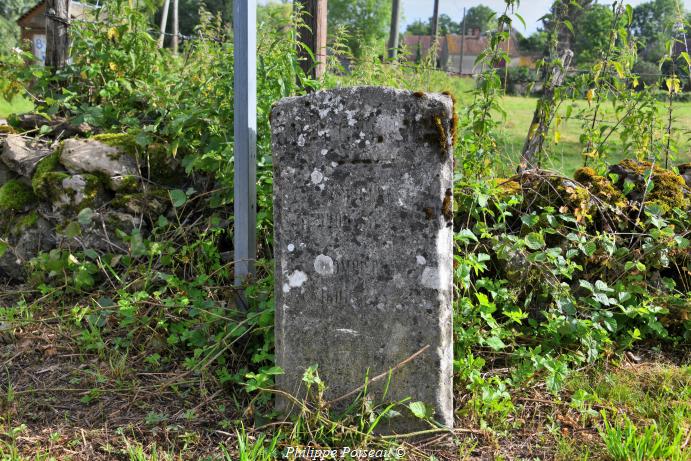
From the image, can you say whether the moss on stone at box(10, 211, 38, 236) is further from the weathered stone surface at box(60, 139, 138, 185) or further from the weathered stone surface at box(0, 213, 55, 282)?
A: the weathered stone surface at box(60, 139, 138, 185)

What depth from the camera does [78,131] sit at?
5.06 m

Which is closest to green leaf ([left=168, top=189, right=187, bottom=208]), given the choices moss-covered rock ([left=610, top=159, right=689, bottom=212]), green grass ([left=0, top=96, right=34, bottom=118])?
moss-covered rock ([left=610, top=159, right=689, bottom=212])

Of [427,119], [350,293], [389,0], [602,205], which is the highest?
[389,0]

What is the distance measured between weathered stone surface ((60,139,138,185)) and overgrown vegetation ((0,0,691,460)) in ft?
0.34

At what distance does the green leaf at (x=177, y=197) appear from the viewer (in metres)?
4.12

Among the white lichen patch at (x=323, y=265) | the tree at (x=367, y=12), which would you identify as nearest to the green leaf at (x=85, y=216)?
the white lichen patch at (x=323, y=265)

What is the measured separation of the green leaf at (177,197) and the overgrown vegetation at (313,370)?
0.05 feet

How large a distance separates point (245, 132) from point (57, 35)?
121 inches

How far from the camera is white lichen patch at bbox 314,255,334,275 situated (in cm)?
293

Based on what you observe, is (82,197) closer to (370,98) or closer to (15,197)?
(15,197)

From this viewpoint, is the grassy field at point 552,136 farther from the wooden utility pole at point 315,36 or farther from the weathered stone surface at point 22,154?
the weathered stone surface at point 22,154

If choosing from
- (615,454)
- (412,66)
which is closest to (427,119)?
(615,454)

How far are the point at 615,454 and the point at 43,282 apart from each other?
363 cm

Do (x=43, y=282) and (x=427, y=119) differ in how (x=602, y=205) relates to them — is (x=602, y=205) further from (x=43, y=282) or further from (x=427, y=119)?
(x=43, y=282)
